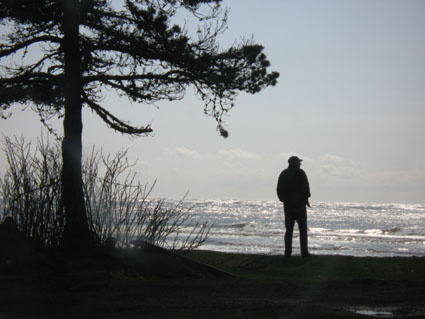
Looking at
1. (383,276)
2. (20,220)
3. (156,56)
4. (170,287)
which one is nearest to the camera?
(170,287)

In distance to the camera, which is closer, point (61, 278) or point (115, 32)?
point (61, 278)

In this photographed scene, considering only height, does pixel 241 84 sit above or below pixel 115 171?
above

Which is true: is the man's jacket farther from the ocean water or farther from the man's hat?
the ocean water

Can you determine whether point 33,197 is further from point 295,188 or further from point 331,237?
point 331,237

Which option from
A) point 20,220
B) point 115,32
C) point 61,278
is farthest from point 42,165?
point 115,32

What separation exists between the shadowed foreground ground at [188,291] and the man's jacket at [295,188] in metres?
A: 1.69

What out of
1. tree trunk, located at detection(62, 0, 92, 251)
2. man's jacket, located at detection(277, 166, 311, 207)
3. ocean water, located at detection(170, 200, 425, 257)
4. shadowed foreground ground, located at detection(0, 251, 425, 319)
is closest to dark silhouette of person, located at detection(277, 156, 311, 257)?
man's jacket, located at detection(277, 166, 311, 207)

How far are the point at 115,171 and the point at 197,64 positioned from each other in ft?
8.07

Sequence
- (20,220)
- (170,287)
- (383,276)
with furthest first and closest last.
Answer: (383,276), (20,220), (170,287)

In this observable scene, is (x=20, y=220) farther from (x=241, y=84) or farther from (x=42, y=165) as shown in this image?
(x=241, y=84)

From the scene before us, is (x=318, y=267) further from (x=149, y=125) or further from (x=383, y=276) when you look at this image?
(x=149, y=125)

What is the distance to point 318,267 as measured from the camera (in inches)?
411

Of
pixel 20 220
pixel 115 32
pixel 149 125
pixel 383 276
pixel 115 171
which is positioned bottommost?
pixel 383 276

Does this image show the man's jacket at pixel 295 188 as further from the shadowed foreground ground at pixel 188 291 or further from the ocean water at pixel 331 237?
the ocean water at pixel 331 237
